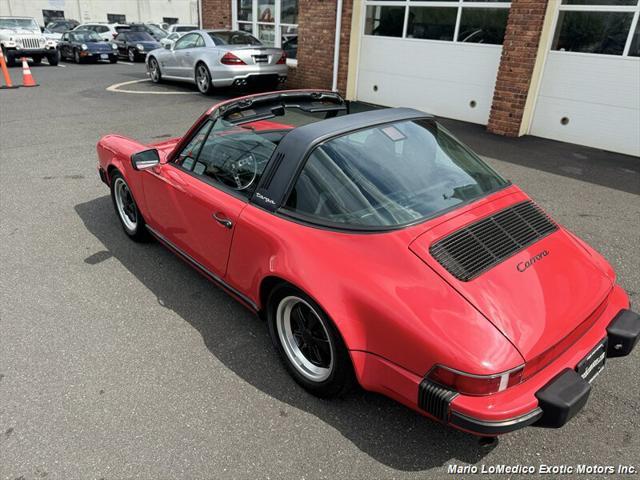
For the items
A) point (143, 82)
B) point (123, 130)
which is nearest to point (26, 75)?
point (143, 82)

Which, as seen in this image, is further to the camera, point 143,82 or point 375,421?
point 143,82

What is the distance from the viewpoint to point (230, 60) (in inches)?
425

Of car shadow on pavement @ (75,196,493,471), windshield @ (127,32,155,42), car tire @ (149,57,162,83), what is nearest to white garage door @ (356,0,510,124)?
car tire @ (149,57,162,83)

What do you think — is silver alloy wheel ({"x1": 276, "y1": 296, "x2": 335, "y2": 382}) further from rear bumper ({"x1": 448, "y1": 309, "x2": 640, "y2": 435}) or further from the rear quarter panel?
rear bumper ({"x1": 448, "y1": 309, "x2": 640, "y2": 435})

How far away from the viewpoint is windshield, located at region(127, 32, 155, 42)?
2008cm

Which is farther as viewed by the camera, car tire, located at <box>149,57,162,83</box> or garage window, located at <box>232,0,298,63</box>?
car tire, located at <box>149,57,162,83</box>

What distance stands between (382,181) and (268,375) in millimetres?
1329

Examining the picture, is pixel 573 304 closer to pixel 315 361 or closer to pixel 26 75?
pixel 315 361

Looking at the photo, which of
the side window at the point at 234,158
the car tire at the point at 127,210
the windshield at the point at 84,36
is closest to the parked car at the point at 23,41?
the windshield at the point at 84,36

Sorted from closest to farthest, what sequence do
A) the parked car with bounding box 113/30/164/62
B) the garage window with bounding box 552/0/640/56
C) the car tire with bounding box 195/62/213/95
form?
the garage window with bounding box 552/0/640/56 < the car tire with bounding box 195/62/213/95 < the parked car with bounding box 113/30/164/62

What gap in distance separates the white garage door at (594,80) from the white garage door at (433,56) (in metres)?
1.08

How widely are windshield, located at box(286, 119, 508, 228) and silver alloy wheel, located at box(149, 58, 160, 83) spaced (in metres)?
12.3

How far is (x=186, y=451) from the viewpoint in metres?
2.24

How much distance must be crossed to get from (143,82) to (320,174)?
525 inches
